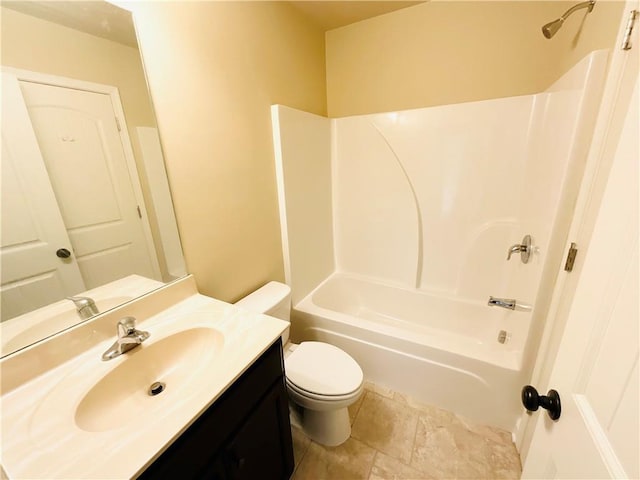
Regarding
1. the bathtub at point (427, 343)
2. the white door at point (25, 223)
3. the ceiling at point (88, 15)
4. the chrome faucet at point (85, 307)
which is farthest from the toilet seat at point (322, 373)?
the ceiling at point (88, 15)

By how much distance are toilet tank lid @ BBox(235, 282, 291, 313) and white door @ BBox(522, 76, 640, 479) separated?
115cm

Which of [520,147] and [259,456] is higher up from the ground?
[520,147]

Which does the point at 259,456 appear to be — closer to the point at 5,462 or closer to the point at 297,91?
the point at 5,462

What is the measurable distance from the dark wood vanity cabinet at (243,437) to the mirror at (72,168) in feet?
1.88

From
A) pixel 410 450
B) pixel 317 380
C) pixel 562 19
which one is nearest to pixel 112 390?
pixel 317 380

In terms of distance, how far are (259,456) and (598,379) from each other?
100cm

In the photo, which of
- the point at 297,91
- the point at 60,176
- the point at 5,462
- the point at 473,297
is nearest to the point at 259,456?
the point at 5,462

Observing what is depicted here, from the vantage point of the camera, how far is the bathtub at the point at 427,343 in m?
1.35

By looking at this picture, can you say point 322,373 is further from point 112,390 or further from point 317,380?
point 112,390

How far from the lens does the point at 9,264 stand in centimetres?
70

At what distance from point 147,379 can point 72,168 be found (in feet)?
2.42

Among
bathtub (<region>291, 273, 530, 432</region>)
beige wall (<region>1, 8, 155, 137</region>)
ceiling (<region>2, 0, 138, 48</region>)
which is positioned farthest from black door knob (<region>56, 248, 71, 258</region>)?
bathtub (<region>291, 273, 530, 432</region>)

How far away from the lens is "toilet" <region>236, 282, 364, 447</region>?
46.9 inches

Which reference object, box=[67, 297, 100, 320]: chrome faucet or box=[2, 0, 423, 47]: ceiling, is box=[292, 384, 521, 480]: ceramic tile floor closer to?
box=[67, 297, 100, 320]: chrome faucet
